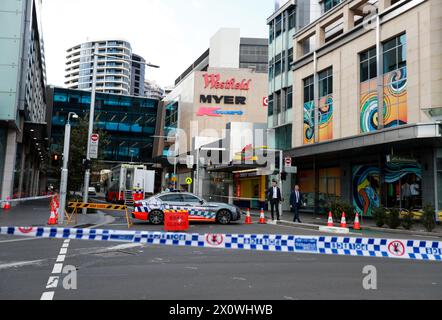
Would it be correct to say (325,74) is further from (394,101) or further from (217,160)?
(217,160)

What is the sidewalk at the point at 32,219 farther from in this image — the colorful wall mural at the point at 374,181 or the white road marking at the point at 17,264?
the colorful wall mural at the point at 374,181

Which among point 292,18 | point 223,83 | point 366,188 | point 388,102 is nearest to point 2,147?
point 366,188

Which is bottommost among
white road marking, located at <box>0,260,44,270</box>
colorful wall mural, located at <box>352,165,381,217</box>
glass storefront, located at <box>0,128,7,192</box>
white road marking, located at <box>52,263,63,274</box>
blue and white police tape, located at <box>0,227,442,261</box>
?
white road marking, located at <box>0,260,44,270</box>

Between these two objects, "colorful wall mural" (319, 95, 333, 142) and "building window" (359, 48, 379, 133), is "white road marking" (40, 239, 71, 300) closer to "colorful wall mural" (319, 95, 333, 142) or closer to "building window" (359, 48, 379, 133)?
"building window" (359, 48, 379, 133)

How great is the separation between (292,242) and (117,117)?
69186 mm

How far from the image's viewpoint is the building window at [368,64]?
24.5 meters

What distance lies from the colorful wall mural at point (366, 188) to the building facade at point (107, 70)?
126571mm

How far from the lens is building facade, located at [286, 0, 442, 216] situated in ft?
66.9

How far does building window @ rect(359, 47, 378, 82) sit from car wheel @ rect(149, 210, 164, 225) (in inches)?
596

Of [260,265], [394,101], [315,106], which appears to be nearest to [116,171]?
[315,106]

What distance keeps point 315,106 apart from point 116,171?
18497 millimetres

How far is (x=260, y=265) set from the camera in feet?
28.2

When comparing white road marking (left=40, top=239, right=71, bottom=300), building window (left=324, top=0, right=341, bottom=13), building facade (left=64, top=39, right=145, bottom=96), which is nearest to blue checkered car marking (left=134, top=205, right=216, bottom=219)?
white road marking (left=40, top=239, right=71, bottom=300)

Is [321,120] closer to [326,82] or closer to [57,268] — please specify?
[326,82]
